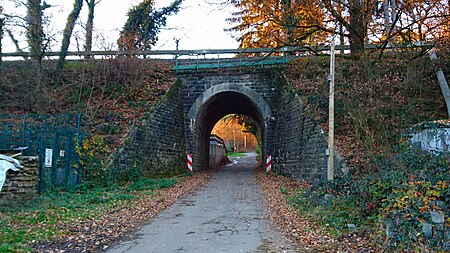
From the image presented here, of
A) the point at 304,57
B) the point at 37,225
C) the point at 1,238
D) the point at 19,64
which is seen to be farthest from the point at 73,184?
the point at 304,57

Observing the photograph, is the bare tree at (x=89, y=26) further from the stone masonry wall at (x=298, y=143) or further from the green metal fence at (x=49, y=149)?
the stone masonry wall at (x=298, y=143)

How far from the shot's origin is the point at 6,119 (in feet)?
54.1

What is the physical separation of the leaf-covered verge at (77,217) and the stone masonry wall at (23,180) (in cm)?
53

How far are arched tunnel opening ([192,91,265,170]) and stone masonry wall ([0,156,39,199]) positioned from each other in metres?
11.4

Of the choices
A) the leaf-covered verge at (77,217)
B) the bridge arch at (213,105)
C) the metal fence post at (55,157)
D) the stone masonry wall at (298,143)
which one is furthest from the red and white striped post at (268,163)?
the metal fence post at (55,157)

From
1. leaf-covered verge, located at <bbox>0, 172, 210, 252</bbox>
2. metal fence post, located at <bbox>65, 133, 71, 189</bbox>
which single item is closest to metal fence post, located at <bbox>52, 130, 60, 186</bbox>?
metal fence post, located at <bbox>65, 133, 71, 189</bbox>

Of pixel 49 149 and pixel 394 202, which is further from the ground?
pixel 49 149

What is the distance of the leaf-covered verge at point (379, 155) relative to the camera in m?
6.04

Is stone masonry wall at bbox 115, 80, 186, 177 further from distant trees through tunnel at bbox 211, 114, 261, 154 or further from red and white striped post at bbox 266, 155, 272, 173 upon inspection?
distant trees through tunnel at bbox 211, 114, 261, 154

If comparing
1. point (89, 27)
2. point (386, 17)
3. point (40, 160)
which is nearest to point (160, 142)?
point (89, 27)

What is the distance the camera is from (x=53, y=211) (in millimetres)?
8867

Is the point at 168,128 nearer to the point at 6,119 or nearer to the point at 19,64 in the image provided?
the point at 6,119

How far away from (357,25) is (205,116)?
11.9 m

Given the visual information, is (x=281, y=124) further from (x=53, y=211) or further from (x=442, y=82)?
(x=53, y=211)
